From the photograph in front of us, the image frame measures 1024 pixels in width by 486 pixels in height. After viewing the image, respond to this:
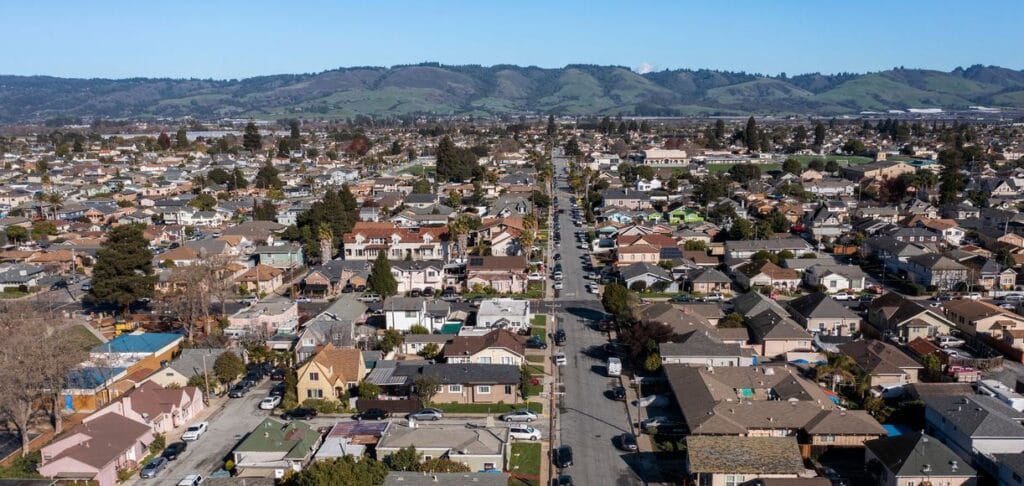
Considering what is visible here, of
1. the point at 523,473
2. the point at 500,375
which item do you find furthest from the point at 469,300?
the point at 523,473

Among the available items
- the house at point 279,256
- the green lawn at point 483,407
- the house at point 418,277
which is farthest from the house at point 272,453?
the house at point 279,256

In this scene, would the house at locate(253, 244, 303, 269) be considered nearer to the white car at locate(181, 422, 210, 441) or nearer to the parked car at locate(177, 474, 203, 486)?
the white car at locate(181, 422, 210, 441)

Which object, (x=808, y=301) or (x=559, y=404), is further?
(x=808, y=301)

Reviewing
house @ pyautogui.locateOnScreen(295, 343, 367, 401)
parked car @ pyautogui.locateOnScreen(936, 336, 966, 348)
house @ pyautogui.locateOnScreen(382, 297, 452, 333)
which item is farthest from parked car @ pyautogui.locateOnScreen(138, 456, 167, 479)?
parked car @ pyautogui.locateOnScreen(936, 336, 966, 348)

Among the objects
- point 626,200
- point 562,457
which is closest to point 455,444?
point 562,457

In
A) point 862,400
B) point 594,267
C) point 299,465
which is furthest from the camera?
point 594,267

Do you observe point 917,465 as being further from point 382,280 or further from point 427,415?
point 382,280

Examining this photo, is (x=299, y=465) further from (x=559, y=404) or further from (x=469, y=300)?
(x=469, y=300)

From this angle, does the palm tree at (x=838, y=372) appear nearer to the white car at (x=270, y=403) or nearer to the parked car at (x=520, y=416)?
the parked car at (x=520, y=416)
